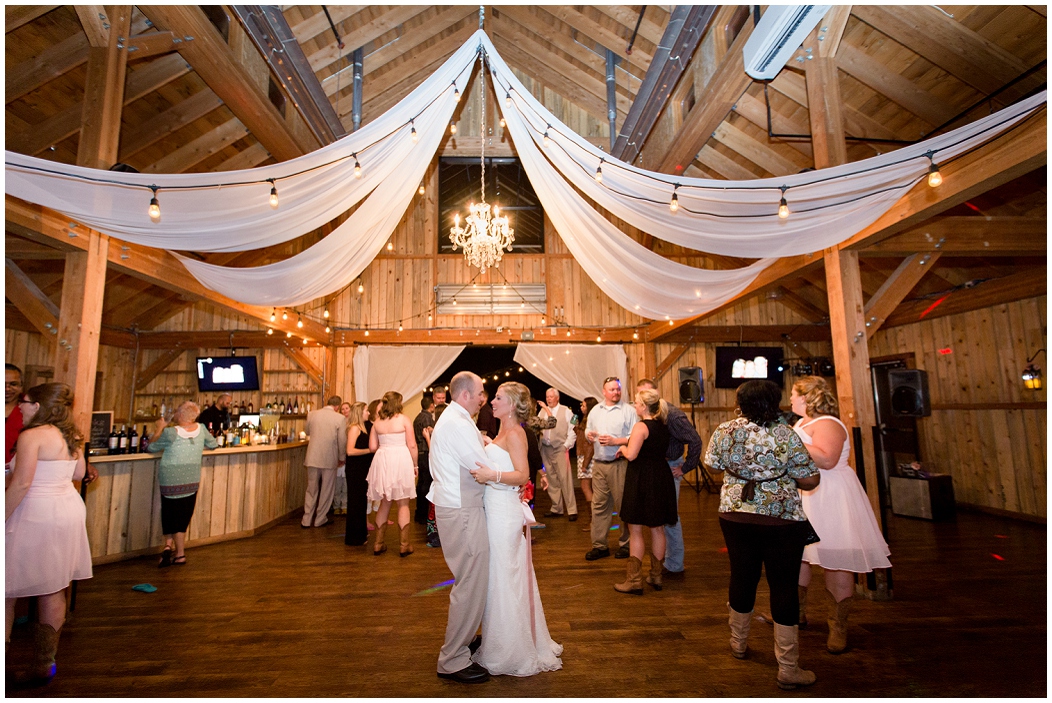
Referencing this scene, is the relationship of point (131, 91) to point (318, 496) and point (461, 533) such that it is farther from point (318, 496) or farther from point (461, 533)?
point (461, 533)

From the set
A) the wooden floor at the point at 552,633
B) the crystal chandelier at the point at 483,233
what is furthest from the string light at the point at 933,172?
the crystal chandelier at the point at 483,233

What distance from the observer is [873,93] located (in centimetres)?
496

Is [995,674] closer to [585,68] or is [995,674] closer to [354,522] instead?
[354,522]

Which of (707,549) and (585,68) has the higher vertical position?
(585,68)

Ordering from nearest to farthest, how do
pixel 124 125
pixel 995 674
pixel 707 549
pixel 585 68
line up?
pixel 995 674, pixel 707 549, pixel 124 125, pixel 585 68

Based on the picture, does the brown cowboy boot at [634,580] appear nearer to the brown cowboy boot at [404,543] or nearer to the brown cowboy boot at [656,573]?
the brown cowboy boot at [656,573]

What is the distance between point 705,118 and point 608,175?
1.40m

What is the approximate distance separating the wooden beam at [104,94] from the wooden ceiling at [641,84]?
0.43 ft

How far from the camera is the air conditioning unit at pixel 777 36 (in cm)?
271

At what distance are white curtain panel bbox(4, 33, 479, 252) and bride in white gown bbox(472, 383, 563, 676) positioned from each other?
2.13 meters

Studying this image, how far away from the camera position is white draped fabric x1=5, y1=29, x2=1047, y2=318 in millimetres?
3119

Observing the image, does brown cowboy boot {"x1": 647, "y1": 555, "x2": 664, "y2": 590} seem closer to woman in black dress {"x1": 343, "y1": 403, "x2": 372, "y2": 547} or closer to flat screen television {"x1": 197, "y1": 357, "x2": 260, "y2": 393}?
woman in black dress {"x1": 343, "y1": 403, "x2": 372, "y2": 547}

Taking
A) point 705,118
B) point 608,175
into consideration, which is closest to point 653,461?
point 608,175

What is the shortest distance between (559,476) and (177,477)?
3.96 metres
